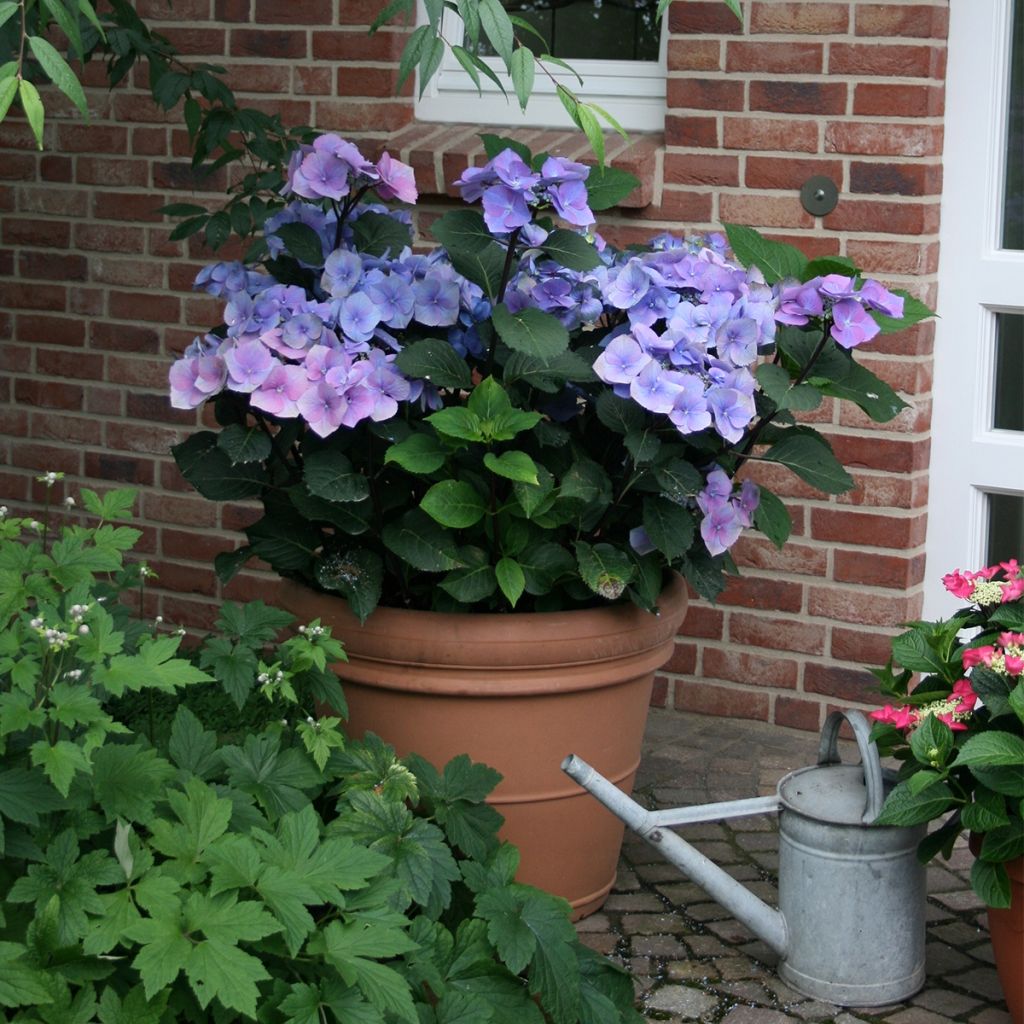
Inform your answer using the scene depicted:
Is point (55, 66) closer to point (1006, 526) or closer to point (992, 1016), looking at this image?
point (992, 1016)

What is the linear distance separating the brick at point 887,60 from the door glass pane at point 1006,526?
3.09ft

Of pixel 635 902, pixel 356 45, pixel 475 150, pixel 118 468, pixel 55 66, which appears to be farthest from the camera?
pixel 118 468

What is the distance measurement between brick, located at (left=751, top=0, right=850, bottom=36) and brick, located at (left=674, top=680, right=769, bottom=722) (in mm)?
1505

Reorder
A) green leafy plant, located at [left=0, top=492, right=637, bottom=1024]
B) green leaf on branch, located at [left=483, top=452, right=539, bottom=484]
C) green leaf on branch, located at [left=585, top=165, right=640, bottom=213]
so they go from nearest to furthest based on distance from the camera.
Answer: green leafy plant, located at [left=0, top=492, right=637, bottom=1024] < green leaf on branch, located at [left=483, top=452, right=539, bottom=484] < green leaf on branch, located at [left=585, top=165, right=640, bottom=213]

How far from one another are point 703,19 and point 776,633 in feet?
4.63

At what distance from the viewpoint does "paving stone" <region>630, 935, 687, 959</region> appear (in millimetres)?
2717

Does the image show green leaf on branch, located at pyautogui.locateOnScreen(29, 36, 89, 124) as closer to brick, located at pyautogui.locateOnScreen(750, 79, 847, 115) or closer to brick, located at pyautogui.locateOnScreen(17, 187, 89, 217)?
brick, located at pyautogui.locateOnScreen(750, 79, 847, 115)

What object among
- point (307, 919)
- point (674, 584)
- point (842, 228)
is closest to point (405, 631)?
point (674, 584)

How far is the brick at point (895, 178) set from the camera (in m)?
3.51

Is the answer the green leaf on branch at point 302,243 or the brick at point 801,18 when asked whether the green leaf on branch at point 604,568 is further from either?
the brick at point 801,18

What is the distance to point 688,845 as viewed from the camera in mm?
2555

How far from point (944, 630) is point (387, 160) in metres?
1.16

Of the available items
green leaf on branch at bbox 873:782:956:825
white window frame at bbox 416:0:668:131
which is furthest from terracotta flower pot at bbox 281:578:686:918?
white window frame at bbox 416:0:668:131

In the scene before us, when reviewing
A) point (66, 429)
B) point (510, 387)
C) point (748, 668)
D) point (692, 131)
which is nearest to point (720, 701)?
point (748, 668)
